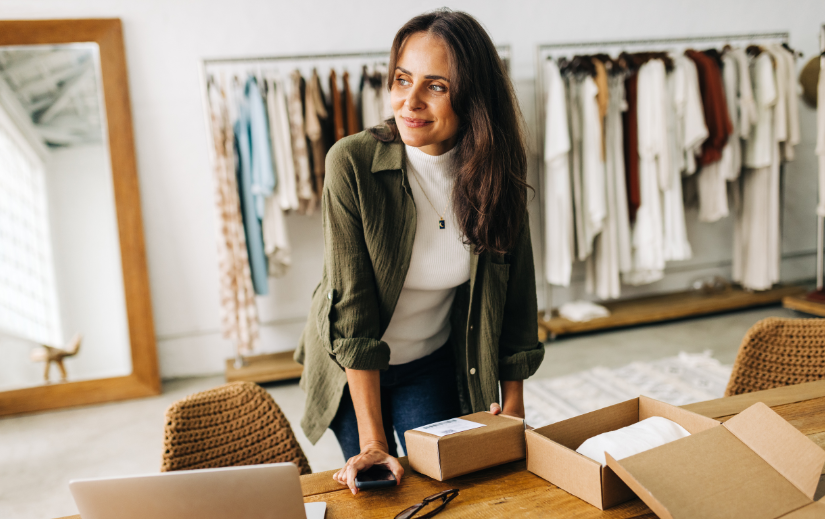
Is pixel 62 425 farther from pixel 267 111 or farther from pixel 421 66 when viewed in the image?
pixel 421 66

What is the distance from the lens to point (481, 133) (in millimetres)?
1229

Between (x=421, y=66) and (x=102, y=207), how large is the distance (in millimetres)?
3016

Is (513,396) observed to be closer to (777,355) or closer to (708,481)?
(708,481)

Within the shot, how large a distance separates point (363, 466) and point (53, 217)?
3245 millimetres

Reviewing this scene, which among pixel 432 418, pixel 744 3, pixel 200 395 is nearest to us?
pixel 200 395

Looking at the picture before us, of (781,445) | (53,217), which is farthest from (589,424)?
(53,217)

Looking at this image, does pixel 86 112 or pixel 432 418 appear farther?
pixel 86 112

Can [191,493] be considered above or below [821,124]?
below

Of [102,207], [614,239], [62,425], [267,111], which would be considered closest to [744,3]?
[614,239]

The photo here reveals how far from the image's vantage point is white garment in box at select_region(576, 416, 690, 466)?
0.93m

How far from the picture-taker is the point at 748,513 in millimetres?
806

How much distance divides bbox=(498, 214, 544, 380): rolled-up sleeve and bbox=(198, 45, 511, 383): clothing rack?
230 centimetres

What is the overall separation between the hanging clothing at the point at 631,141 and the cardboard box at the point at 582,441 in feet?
10.3

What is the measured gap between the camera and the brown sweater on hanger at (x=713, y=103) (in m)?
3.87
